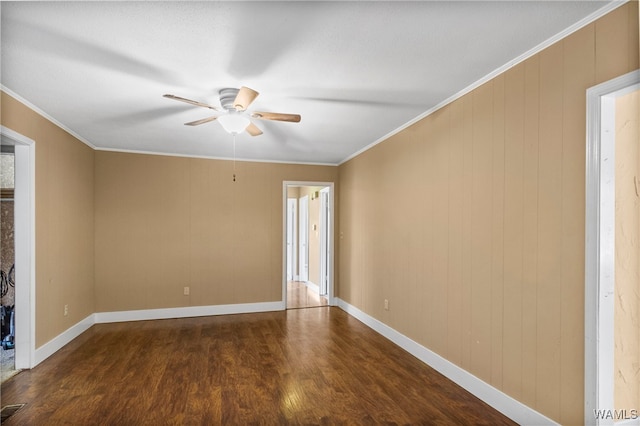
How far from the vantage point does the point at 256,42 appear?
2031 millimetres

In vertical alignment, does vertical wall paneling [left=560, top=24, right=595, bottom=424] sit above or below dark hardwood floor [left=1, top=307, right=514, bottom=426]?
above

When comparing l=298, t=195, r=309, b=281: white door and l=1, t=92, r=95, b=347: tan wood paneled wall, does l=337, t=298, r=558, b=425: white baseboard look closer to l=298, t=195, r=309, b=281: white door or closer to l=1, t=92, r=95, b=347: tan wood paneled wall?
l=298, t=195, r=309, b=281: white door

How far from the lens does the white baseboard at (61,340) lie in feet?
10.8

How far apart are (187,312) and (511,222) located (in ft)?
14.9

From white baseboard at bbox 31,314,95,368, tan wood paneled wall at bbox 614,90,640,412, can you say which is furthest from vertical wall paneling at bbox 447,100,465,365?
white baseboard at bbox 31,314,95,368

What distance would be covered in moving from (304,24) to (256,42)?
35cm

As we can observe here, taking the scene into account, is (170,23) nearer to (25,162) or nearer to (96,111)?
(96,111)

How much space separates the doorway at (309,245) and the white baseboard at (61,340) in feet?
9.05

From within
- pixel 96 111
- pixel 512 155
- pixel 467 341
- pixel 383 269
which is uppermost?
pixel 96 111

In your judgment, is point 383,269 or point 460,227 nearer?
point 460,227

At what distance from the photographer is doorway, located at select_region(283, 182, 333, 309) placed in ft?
18.7

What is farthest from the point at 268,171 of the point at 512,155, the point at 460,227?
the point at 512,155

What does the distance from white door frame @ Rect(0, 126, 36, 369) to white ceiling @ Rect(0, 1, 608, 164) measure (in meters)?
0.57

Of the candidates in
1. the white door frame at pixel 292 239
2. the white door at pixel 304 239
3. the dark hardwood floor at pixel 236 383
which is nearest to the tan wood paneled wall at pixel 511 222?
the dark hardwood floor at pixel 236 383
